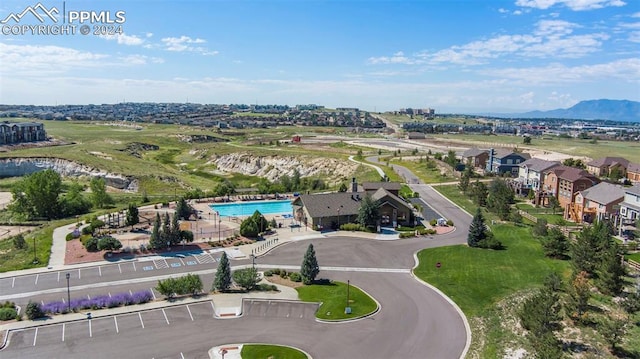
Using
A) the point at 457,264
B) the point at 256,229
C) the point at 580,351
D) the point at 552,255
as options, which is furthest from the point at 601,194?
the point at 256,229

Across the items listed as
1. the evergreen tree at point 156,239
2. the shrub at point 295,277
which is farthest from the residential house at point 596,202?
the evergreen tree at point 156,239

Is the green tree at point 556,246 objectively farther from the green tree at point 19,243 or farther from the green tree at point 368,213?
the green tree at point 19,243

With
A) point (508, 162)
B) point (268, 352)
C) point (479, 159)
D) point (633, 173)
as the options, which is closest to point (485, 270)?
point (268, 352)

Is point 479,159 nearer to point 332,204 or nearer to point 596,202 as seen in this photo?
point 596,202

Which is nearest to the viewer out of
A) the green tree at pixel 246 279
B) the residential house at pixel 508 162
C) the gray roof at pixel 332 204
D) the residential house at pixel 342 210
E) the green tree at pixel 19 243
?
the green tree at pixel 246 279

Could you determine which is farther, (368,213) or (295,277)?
(368,213)

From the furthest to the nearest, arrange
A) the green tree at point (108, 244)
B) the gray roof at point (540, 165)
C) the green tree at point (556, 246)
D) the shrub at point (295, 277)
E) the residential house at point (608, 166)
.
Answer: the residential house at point (608, 166)
the gray roof at point (540, 165)
the green tree at point (556, 246)
the green tree at point (108, 244)
the shrub at point (295, 277)

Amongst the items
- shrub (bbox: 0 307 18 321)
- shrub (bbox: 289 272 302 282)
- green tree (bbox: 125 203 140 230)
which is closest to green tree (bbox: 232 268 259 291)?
shrub (bbox: 289 272 302 282)
